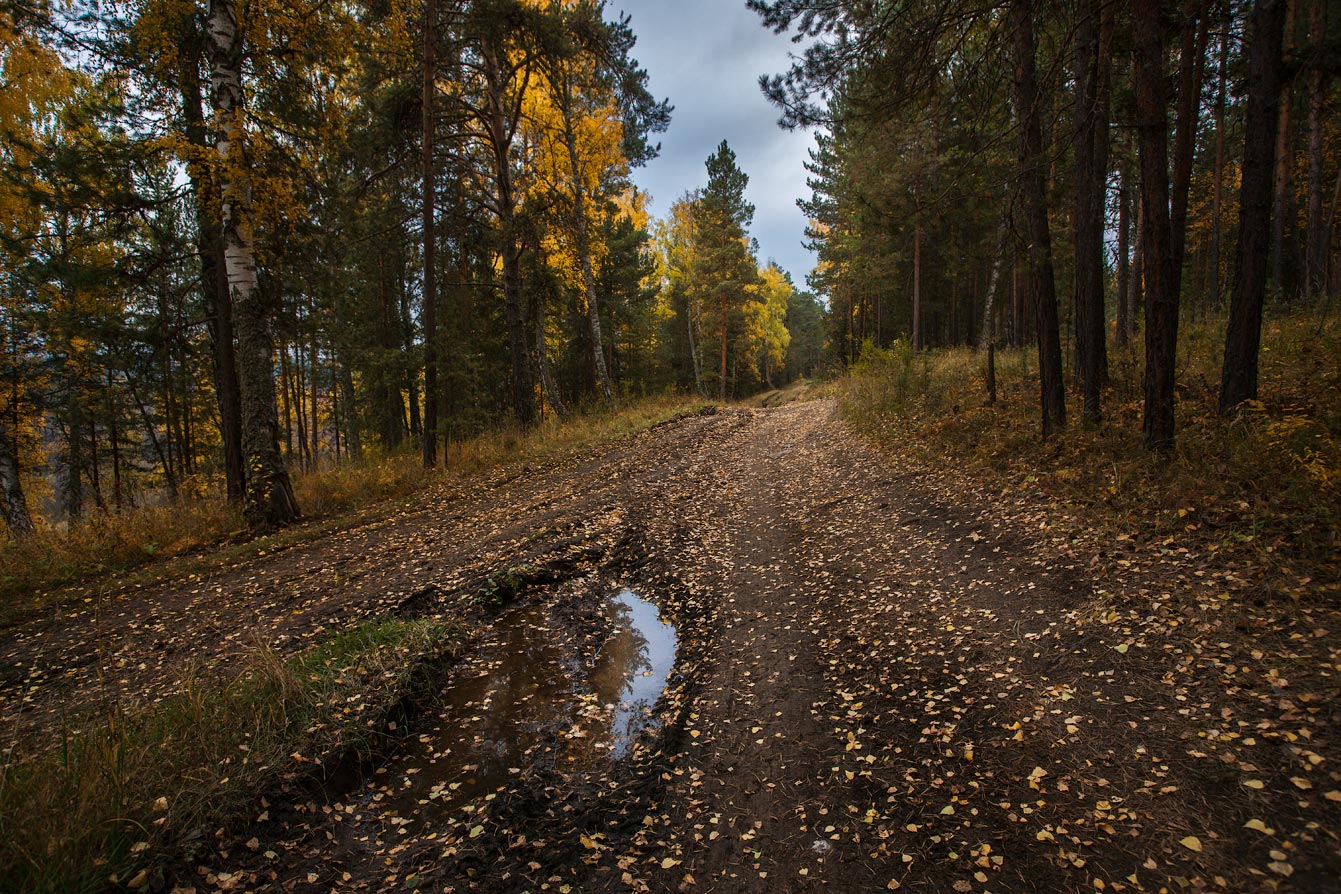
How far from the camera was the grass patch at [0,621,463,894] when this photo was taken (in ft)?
7.94

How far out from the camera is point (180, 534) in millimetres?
8656

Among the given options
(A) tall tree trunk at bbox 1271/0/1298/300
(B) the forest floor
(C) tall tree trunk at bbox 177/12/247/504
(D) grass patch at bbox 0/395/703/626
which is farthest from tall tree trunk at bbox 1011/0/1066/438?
(C) tall tree trunk at bbox 177/12/247/504

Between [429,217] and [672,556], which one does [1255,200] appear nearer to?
[672,556]

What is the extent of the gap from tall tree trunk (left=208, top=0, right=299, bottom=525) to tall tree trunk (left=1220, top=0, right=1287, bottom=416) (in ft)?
42.5

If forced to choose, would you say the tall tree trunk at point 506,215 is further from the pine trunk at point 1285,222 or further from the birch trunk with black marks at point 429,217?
the pine trunk at point 1285,222

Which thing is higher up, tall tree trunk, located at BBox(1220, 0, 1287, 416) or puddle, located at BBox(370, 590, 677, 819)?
tall tree trunk, located at BBox(1220, 0, 1287, 416)

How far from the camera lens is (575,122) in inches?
734

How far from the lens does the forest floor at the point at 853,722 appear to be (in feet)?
8.92

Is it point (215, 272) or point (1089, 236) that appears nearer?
point (1089, 236)

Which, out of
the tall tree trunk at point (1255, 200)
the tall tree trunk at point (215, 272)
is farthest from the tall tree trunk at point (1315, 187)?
the tall tree trunk at point (215, 272)

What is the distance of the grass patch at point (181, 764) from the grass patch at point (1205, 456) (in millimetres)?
6910

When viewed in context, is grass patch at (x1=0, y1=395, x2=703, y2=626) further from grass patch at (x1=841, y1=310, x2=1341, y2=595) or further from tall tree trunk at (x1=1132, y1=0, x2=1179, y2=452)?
tall tree trunk at (x1=1132, y1=0, x2=1179, y2=452)

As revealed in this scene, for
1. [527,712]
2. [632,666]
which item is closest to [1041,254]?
[632,666]

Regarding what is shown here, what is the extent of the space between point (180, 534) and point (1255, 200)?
15181 mm
